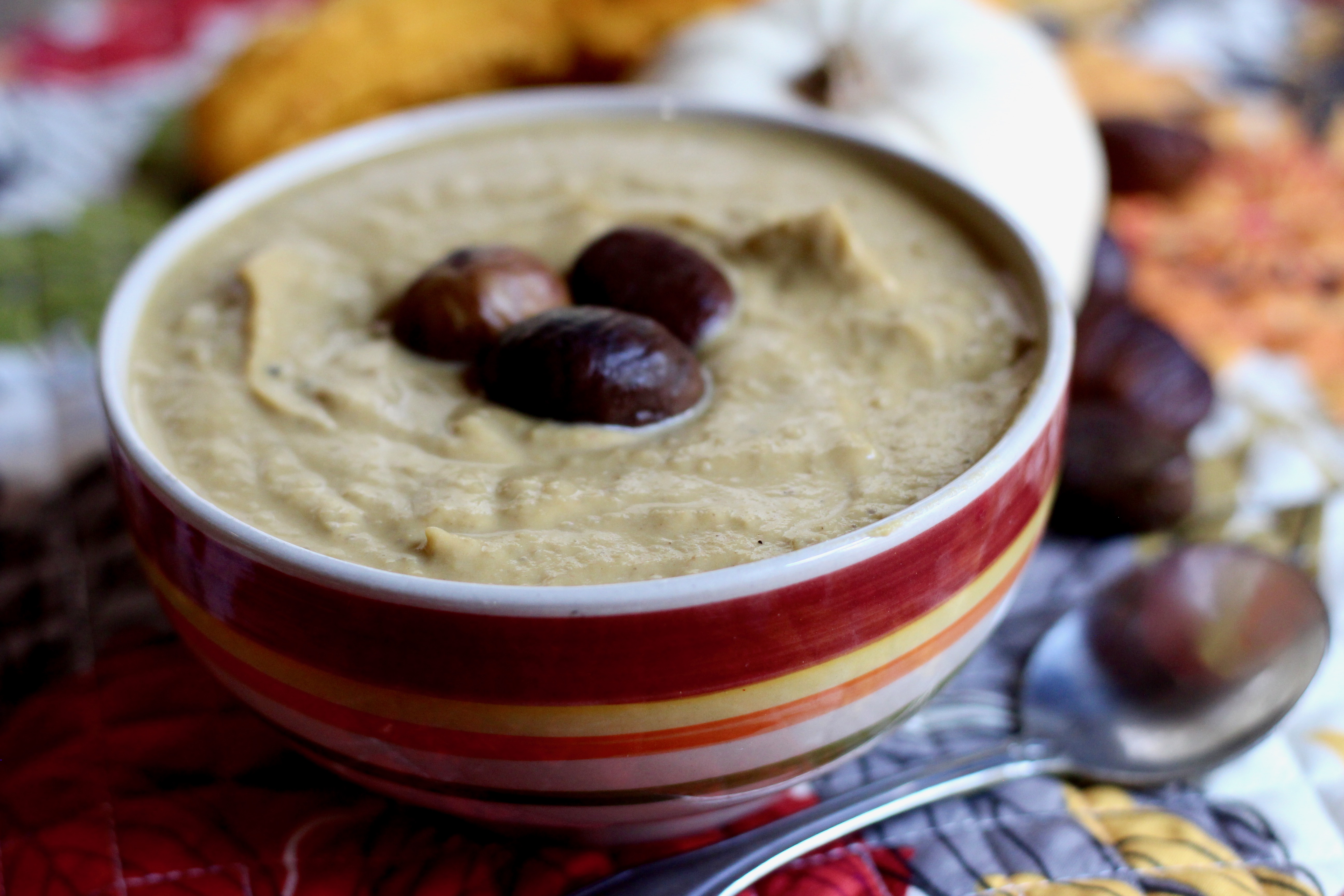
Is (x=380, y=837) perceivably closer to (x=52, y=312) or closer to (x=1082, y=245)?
(x=52, y=312)

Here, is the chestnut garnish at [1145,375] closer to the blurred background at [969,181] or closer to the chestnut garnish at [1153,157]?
the blurred background at [969,181]

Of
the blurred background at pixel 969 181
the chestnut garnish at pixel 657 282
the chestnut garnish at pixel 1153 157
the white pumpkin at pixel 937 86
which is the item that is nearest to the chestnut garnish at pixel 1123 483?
the blurred background at pixel 969 181

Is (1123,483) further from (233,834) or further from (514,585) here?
(233,834)

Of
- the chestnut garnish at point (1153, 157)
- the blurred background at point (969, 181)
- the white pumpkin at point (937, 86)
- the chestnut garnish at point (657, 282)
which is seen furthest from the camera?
the chestnut garnish at point (1153, 157)

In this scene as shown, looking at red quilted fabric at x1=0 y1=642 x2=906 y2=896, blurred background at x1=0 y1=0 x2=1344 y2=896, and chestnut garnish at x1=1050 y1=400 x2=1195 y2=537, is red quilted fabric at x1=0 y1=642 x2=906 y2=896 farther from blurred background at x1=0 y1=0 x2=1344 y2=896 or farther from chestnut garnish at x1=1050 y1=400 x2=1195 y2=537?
chestnut garnish at x1=1050 y1=400 x2=1195 y2=537

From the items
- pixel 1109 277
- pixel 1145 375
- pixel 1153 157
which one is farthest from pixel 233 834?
pixel 1153 157

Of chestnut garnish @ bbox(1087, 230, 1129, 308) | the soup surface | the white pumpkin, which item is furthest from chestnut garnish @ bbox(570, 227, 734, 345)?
chestnut garnish @ bbox(1087, 230, 1129, 308)

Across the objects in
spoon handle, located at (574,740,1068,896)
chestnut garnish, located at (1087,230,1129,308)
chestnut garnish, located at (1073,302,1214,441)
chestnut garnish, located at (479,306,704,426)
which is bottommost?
chestnut garnish, located at (1087,230,1129,308)
